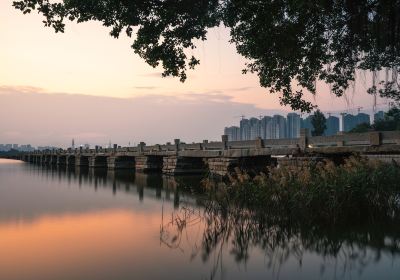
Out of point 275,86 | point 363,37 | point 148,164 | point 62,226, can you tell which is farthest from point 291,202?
point 148,164

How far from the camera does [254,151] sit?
2405 cm

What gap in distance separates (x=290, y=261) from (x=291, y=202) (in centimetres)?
244

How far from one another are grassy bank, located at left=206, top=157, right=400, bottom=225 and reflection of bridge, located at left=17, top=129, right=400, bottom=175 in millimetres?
4001

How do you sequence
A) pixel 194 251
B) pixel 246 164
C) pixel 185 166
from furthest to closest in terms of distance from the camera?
pixel 185 166 < pixel 246 164 < pixel 194 251

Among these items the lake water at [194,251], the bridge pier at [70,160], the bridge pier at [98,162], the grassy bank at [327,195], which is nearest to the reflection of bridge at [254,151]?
the grassy bank at [327,195]

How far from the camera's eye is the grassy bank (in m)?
10.4

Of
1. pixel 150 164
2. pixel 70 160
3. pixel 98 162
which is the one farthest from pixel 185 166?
pixel 70 160

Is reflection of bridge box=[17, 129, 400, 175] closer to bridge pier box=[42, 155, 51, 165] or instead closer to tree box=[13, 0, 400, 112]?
tree box=[13, 0, 400, 112]

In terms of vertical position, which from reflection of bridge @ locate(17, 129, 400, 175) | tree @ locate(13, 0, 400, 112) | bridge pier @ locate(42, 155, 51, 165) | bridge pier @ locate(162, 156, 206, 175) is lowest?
bridge pier @ locate(42, 155, 51, 165)

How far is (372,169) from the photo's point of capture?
36.7 feet

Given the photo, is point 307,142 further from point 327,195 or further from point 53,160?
point 53,160

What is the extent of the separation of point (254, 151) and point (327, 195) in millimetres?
13561

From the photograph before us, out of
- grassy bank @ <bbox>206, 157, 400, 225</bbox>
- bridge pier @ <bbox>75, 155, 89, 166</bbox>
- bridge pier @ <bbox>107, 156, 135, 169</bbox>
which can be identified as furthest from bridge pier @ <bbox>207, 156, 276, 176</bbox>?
bridge pier @ <bbox>75, 155, 89, 166</bbox>

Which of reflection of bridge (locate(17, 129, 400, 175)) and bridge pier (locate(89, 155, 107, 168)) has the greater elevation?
reflection of bridge (locate(17, 129, 400, 175))
